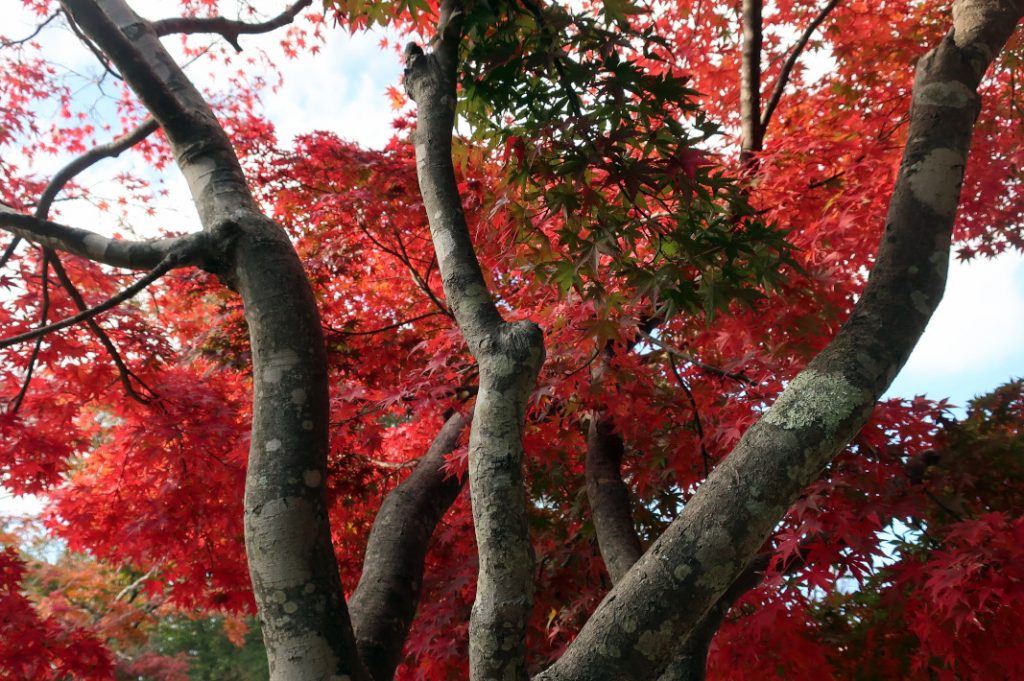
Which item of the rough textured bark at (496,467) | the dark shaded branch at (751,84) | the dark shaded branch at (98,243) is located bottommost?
the rough textured bark at (496,467)

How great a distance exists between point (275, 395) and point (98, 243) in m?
1.02

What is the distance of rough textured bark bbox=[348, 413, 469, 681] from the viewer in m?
2.51

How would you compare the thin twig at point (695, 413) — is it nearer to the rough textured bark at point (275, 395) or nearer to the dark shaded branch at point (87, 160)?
the rough textured bark at point (275, 395)

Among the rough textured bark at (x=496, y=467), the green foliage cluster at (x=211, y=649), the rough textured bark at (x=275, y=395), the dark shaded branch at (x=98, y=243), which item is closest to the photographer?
the rough textured bark at (x=496, y=467)

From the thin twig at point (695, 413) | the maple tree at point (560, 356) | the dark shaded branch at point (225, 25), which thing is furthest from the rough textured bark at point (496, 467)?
the dark shaded branch at point (225, 25)

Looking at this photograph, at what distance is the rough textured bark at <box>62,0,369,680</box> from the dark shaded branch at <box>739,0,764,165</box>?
2461mm

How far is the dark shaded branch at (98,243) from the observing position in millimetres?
2400

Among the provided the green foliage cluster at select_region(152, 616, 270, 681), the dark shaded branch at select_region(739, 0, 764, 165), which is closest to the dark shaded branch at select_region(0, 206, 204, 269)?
the dark shaded branch at select_region(739, 0, 764, 165)

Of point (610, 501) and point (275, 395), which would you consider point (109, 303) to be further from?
point (610, 501)

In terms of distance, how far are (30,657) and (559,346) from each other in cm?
334

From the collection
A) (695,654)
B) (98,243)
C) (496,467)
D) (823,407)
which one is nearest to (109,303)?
(98,243)

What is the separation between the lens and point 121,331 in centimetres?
401

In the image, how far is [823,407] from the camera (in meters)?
1.75

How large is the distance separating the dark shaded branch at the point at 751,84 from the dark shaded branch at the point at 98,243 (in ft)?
8.91
